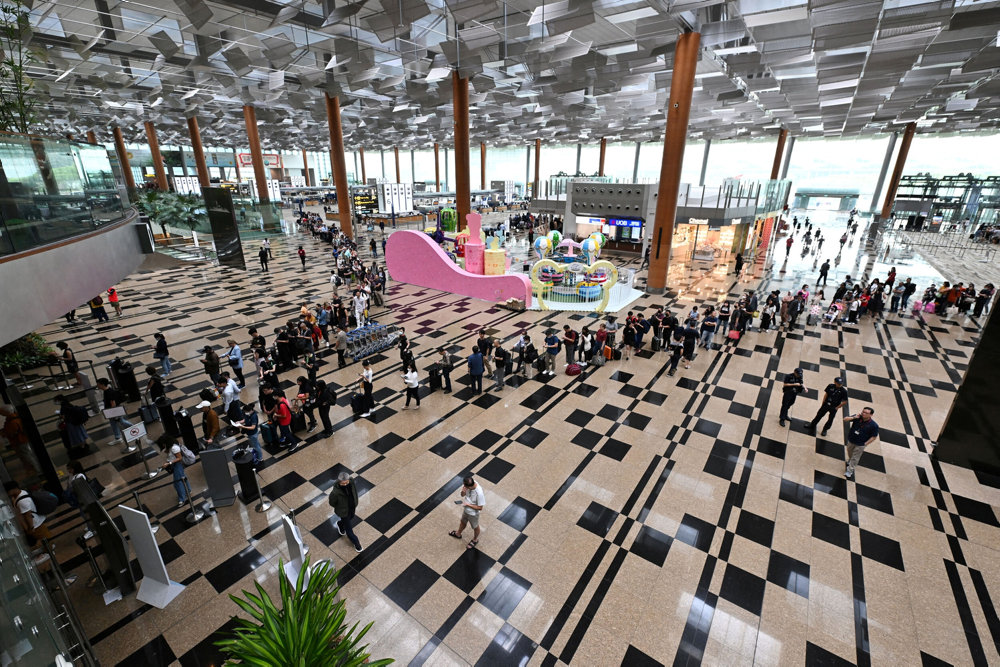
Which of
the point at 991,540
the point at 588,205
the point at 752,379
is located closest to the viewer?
the point at 991,540

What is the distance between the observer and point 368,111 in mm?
26016

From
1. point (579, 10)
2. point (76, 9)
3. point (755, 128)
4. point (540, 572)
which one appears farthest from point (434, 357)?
point (755, 128)

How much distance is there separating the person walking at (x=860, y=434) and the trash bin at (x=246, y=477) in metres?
8.29

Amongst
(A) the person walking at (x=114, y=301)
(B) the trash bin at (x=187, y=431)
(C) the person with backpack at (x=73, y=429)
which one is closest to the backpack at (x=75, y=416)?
(C) the person with backpack at (x=73, y=429)

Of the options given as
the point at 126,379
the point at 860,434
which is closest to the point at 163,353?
the point at 126,379

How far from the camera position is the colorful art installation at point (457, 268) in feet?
47.3

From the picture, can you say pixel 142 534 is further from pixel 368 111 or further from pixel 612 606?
pixel 368 111

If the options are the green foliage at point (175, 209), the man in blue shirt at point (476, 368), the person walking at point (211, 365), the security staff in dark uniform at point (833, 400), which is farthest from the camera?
the green foliage at point (175, 209)

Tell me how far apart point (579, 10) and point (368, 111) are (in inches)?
783

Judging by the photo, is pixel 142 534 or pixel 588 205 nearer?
pixel 142 534

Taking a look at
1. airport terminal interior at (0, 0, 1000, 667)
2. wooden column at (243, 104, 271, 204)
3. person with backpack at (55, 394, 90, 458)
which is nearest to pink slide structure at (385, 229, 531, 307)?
airport terminal interior at (0, 0, 1000, 667)

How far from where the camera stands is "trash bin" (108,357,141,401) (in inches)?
323

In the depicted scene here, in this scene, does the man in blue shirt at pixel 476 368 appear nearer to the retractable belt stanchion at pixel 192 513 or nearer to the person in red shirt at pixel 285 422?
the person in red shirt at pixel 285 422

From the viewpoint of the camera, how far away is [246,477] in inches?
221
